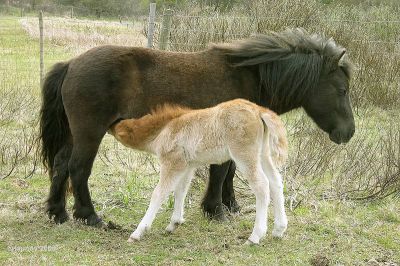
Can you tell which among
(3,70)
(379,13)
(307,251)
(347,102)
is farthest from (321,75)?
(3,70)

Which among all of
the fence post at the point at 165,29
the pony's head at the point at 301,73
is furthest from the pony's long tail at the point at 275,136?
the fence post at the point at 165,29

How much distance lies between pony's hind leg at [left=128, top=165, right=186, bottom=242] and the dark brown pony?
0.68 m

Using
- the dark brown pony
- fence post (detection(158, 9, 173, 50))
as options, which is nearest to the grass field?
the dark brown pony

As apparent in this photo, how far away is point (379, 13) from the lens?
13.7 meters

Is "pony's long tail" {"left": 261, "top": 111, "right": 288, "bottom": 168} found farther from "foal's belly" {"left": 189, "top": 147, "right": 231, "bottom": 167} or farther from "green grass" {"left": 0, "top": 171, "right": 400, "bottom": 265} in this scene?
"green grass" {"left": 0, "top": 171, "right": 400, "bottom": 265}

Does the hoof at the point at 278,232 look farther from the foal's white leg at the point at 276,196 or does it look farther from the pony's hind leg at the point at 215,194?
A: the pony's hind leg at the point at 215,194

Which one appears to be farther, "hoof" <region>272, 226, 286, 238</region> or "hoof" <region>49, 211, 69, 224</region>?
"hoof" <region>49, 211, 69, 224</region>

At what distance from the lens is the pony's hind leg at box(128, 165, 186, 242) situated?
4793mm

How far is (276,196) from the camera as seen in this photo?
196 inches

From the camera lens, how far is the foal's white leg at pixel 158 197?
4.79 meters

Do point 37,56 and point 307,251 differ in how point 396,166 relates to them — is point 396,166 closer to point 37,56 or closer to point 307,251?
point 307,251

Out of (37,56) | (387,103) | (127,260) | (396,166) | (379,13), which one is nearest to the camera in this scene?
(127,260)

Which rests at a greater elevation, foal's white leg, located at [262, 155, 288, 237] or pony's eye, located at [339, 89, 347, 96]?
pony's eye, located at [339, 89, 347, 96]

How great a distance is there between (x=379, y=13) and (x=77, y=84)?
1052 cm
